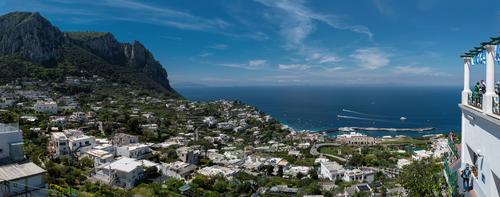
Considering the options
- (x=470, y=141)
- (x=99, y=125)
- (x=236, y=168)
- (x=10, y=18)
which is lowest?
(x=236, y=168)

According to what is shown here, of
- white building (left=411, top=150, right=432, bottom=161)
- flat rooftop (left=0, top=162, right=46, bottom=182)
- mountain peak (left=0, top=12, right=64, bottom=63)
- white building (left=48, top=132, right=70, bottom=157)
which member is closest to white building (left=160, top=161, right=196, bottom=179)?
white building (left=48, top=132, right=70, bottom=157)

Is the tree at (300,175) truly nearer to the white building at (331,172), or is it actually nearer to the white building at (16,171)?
the white building at (331,172)

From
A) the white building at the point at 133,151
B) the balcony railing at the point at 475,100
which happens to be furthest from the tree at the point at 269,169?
the balcony railing at the point at 475,100

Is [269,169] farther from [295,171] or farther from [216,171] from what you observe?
[216,171]

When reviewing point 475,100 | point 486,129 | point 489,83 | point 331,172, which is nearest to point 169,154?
point 331,172

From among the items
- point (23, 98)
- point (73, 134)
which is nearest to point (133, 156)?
point (73, 134)

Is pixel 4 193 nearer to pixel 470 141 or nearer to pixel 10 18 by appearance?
pixel 470 141
